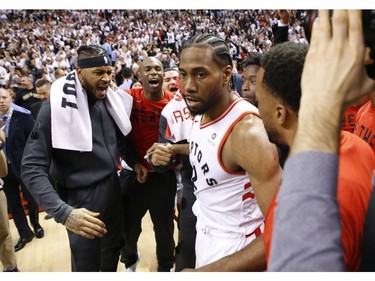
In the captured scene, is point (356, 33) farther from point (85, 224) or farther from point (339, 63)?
point (85, 224)

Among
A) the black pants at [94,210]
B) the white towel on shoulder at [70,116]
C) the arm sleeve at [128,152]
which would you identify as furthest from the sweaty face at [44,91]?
the black pants at [94,210]

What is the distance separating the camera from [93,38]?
37.6 ft

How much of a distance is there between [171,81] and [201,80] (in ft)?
7.34

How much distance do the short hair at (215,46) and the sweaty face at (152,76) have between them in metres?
1.16

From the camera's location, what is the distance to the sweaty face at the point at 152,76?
3.00 meters

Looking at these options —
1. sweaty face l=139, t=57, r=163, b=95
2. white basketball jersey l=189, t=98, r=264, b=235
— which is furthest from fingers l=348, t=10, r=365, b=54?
sweaty face l=139, t=57, r=163, b=95

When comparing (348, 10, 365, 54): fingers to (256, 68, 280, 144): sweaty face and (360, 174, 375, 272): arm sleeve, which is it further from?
(256, 68, 280, 144): sweaty face

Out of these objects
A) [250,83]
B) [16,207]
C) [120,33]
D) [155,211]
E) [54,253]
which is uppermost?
[120,33]

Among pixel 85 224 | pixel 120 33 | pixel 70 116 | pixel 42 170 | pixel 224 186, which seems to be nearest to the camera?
pixel 224 186

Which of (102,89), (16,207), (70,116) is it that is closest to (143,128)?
(102,89)

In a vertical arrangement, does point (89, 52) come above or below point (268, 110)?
above

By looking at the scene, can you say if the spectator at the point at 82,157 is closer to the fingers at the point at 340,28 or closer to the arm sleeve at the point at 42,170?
the arm sleeve at the point at 42,170

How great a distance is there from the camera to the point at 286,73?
104cm

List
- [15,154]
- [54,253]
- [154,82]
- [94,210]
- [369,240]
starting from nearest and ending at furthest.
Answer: [369,240], [94,210], [154,82], [54,253], [15,154]
